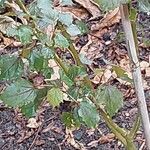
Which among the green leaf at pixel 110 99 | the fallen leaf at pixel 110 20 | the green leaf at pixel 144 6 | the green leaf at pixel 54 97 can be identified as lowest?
the fallen leaf at pixel 110 20

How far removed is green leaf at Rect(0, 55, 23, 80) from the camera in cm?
137

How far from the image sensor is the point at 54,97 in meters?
1.27

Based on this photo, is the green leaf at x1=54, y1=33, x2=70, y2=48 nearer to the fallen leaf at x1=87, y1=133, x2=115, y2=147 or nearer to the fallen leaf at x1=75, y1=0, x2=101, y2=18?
the fallen leaf at x1=87, y1=133, x2=115, y2=147

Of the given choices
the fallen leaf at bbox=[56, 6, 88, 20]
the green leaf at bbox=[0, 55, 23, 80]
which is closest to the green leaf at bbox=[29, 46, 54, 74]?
the green leaf at bbox=[0, 55, 23, 80]

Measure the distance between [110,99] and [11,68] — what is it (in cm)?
29

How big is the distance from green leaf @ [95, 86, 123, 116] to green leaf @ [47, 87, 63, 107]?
0.13m

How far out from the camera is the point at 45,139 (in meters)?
2.11

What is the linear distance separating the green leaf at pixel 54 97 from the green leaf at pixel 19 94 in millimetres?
79

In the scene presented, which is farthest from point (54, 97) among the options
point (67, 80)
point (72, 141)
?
point (72, 141)

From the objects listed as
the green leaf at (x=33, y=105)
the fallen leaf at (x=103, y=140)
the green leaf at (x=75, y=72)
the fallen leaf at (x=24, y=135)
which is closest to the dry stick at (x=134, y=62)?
the green leaf at (x=75, y=72)

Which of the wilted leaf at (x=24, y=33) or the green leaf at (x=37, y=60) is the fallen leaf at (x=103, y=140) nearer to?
the green leaf at (x=37, y=60)

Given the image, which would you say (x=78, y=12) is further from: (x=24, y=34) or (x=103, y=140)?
(x=24, y=34)

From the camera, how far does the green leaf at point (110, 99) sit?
133cm

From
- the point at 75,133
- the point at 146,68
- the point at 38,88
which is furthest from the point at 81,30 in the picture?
the point at 146,68
